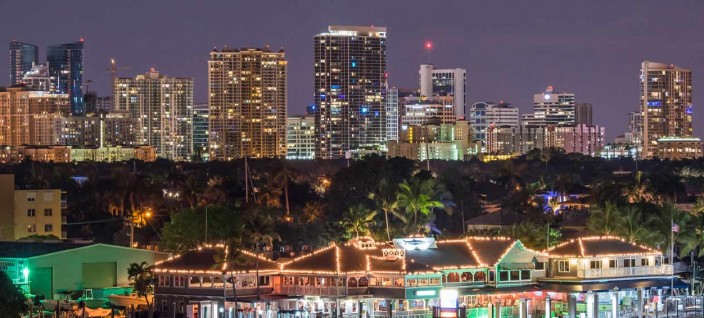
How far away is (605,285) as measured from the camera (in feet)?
239

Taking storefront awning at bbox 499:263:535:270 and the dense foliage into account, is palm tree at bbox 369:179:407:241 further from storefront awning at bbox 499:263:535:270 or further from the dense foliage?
storefront awning at bbox 499:263:535:270

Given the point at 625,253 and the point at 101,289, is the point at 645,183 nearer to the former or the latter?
the point at 625,253

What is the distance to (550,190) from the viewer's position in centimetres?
13788

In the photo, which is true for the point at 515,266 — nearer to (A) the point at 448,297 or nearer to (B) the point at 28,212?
(A) the point at 448,297

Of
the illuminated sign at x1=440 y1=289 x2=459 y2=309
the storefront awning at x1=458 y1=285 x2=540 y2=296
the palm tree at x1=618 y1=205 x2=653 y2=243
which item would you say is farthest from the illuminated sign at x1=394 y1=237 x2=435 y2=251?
the palm tree at x1=618 y1=205 x2=653 y2=243

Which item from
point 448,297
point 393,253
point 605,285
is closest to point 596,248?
point 605,285

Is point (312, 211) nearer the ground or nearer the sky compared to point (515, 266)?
nearer the sky

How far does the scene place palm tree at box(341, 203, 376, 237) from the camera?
95.8m

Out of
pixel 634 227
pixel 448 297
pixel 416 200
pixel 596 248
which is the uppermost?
pixel 416 200

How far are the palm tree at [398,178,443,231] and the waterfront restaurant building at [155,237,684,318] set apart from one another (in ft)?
75.6

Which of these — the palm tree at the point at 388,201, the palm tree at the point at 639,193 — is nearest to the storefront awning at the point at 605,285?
the palm tree at the point at 388,201

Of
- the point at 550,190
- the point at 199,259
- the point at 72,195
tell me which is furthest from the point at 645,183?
the point at 199,259

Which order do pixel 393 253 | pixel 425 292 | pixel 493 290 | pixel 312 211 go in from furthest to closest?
1. pixel 312 211
2. pixel 493 290
3. pixel 393 253
4. pixel 425 292

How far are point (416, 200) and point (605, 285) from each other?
26.2 metres
